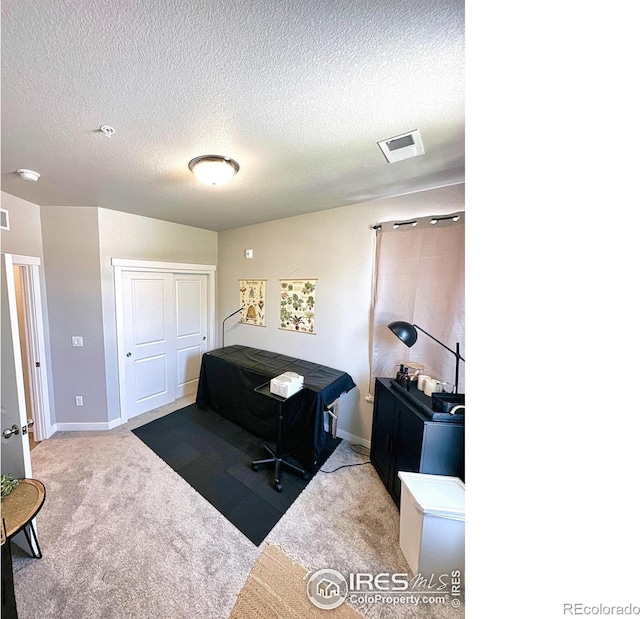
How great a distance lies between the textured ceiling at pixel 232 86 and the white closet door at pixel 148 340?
53.3 inches

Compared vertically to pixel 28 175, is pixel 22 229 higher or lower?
lower

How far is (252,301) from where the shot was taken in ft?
10.9

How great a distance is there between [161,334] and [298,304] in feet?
6.22

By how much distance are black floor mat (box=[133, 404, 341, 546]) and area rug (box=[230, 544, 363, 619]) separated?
0.63 feet

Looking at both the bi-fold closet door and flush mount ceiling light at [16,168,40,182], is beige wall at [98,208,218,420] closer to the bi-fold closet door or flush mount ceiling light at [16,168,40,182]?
the bi-fold closet door

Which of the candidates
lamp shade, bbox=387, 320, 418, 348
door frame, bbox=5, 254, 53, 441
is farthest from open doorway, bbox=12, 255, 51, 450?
lamp shade, bbox=387, 320, 418, 348

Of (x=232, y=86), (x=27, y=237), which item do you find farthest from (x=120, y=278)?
(x=232, y=86)

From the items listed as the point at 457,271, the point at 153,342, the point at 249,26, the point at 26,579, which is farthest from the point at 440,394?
the point at 153,342

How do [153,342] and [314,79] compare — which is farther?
[153,342]

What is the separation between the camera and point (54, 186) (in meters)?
1.96

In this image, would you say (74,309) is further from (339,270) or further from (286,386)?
(339,270)

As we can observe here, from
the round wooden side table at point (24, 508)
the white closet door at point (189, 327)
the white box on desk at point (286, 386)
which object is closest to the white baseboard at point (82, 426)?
the white closet door at point (189, 327)
